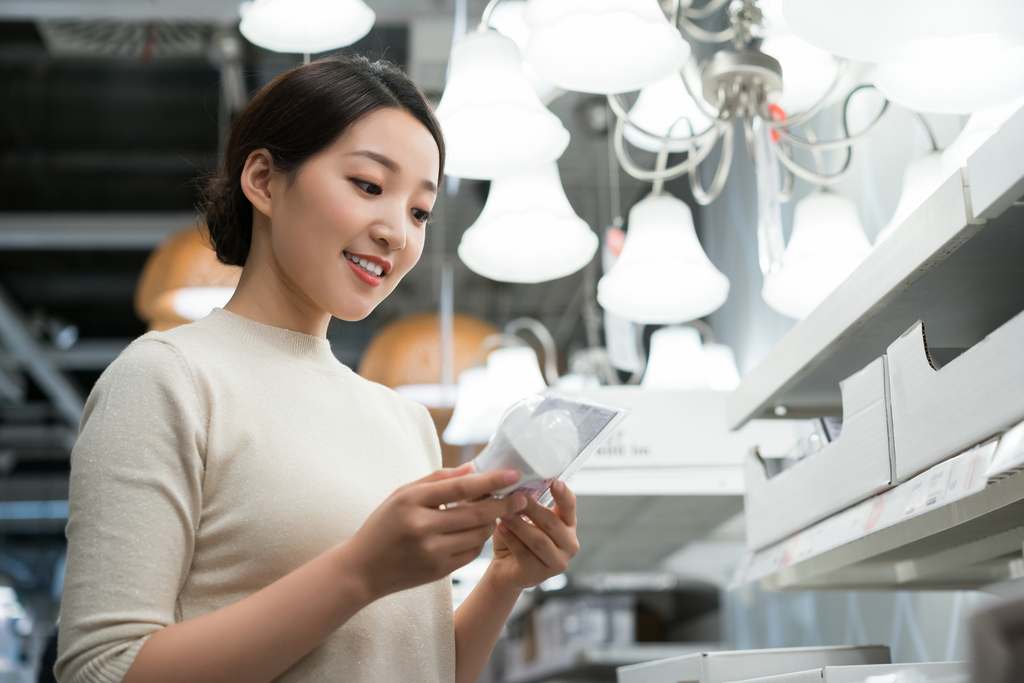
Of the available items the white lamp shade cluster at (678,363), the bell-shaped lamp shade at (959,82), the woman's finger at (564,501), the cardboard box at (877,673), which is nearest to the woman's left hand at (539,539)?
the woman's finger at (564,501)

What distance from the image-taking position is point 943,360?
1.18m

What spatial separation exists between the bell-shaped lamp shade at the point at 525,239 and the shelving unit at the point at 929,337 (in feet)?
1.68

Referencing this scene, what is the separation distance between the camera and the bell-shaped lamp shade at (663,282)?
1.87 m

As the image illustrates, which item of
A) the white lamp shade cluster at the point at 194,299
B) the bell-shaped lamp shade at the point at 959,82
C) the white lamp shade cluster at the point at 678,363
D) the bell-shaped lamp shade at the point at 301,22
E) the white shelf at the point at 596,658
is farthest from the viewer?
the white shelf at the point at 596,658

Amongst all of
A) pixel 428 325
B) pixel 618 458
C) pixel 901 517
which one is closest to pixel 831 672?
pixel 901 517

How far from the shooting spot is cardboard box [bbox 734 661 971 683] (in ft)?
2.37

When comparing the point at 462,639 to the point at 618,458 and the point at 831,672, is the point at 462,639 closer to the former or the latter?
the point at 831,672

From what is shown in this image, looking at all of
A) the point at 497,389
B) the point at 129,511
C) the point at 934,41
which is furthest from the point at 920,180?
the point at 497,389

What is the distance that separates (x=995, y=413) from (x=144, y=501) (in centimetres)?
70

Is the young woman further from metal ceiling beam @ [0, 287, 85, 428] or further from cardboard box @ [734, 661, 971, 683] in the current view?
metal ceiling beam @ [0, 287, 85, 428]

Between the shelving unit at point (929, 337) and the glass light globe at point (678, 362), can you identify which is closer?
the shelving unit at point (929, 337)

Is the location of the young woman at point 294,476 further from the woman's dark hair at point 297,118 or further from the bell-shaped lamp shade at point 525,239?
the bell-shaped lamp shade at point 525,239

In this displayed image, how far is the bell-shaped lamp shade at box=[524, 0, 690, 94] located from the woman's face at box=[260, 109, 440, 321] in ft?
1.36

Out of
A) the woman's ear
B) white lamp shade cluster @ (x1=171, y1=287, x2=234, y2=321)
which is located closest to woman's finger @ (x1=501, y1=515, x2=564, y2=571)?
the woman's ear
